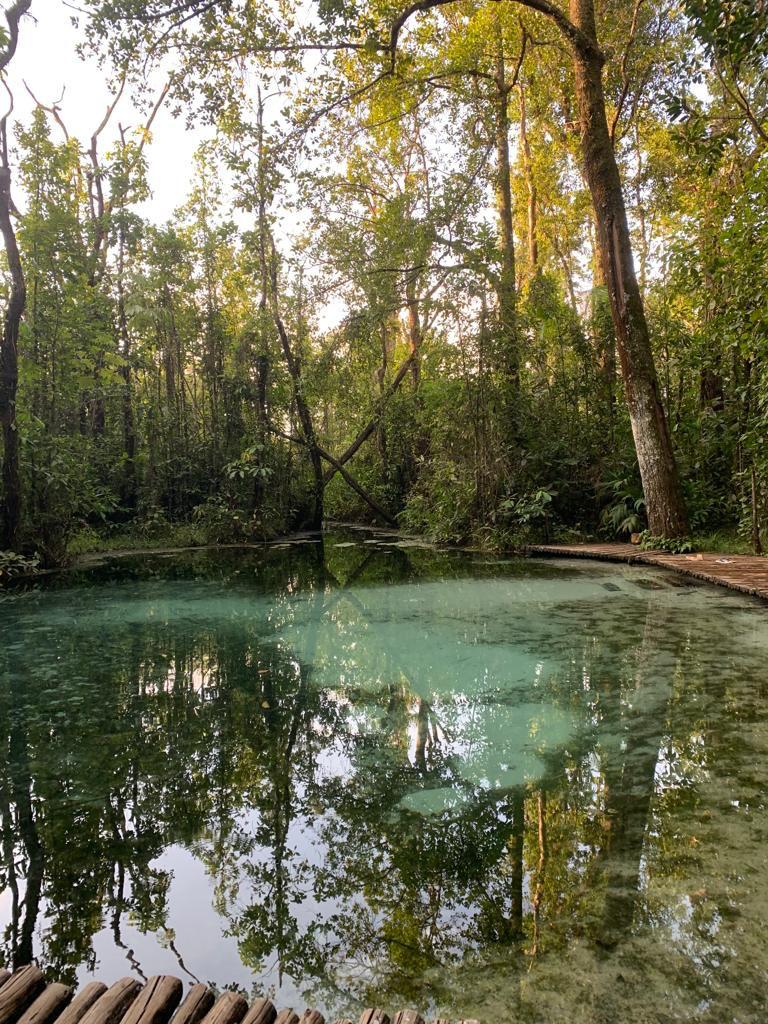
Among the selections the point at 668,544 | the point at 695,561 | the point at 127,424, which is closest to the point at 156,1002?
the point at 695,561

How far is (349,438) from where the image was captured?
57.5ft

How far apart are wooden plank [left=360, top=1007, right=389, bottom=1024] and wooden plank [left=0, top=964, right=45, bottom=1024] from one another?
2.36ft

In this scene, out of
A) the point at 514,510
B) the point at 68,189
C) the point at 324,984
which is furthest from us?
the point at 68,189

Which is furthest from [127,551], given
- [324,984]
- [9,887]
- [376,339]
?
[324,984]

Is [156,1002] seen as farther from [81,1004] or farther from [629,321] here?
[629,321]

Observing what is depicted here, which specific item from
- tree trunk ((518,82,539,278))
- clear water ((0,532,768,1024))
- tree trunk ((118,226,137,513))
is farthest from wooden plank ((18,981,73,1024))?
tree trunk ((518,82,539,278))

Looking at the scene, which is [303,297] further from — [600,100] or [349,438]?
[600,100]

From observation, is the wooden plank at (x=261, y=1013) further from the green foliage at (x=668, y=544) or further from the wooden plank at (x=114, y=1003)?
the green foliage at (x=668, y=544)

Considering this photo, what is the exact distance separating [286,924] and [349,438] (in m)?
16.1

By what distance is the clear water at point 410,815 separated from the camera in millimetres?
1565

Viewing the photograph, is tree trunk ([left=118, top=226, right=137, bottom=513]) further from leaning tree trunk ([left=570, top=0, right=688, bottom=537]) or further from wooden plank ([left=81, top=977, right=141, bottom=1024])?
wooden plank ([left=81, top=977, right=141, bottom=1024])

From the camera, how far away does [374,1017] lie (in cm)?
125

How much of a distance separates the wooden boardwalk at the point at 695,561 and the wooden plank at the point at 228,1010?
5019 millimetres

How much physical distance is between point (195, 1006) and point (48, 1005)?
0.30 metres
